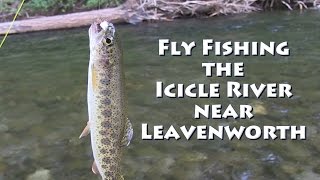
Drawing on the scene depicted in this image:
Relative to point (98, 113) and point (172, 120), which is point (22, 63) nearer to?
point (172, 120)

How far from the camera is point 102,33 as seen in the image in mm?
2303

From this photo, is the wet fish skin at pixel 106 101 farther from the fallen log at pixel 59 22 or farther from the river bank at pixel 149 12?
the river bank at pixel 149 12

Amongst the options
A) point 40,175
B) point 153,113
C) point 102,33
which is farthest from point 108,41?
point 153,113

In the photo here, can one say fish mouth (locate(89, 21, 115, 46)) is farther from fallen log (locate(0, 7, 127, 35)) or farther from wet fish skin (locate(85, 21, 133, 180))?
fallen log (locate(0, 7, 127, 35))

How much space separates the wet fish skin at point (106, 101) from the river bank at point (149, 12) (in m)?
11.3

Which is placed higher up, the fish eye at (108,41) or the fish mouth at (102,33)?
the fish mouth at (102,33)

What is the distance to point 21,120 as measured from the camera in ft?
19.2

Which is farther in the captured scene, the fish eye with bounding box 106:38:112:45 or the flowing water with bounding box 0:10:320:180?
the flowing water with bounding box 0:10:320:180

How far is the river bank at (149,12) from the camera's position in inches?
534

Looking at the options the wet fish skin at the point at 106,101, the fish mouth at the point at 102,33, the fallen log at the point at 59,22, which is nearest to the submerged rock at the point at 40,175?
the wet fish skin at the point at 106,101

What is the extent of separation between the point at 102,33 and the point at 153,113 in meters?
3.61

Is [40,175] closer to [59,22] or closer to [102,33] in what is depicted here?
[102,33]

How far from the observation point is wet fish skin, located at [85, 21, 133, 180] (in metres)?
2.32

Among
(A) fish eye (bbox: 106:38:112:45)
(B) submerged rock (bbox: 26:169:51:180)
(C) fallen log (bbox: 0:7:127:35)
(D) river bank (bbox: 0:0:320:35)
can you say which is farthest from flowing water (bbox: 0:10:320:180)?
(D) river bank (bbox: 0:0:320:35)
